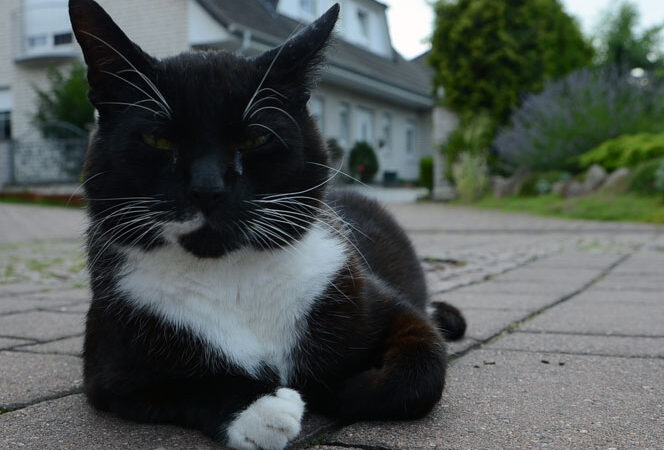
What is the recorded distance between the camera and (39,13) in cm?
1945

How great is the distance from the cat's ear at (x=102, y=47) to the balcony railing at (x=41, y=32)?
19000 millimetres

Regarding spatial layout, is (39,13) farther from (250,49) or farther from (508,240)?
(508,240)

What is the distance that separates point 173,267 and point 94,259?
32 centimetres

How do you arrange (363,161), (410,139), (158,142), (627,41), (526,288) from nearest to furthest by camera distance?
(158,142) → (526,288) → (363,161) → (410,139) → (627,41)

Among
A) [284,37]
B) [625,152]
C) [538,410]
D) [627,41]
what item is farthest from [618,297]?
[627,41]

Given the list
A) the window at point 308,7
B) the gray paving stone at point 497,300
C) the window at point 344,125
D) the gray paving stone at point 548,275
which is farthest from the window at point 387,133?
the gray paving stone at point 497,300

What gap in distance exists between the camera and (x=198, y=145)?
5.32ft

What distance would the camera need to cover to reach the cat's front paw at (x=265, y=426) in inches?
60.7

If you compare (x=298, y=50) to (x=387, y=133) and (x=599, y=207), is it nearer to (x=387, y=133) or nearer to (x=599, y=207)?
(x=599, y=207)

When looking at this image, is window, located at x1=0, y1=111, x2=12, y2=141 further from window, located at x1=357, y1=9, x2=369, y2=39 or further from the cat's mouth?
the cat's mouth

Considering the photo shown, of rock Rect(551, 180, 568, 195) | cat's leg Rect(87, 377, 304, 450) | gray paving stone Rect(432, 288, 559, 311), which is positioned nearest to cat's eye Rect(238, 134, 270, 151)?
cat's leg Rect(87, 377, 304, 450)

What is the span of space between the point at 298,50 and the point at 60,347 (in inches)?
64.4

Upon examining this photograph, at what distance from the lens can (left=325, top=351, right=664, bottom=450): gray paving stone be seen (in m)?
1.58

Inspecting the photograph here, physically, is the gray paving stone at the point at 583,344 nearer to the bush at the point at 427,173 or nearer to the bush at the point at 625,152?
the bush at the point at 625,152
